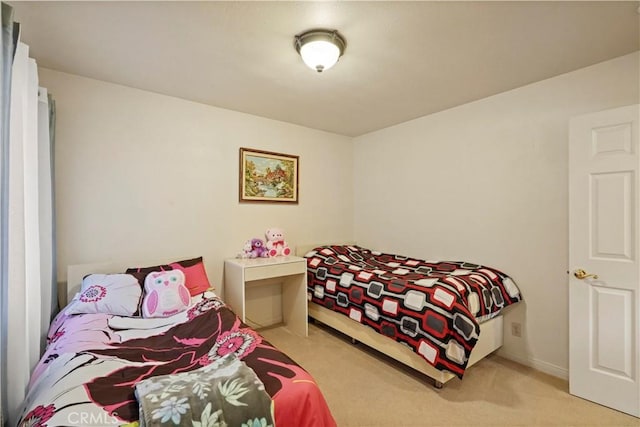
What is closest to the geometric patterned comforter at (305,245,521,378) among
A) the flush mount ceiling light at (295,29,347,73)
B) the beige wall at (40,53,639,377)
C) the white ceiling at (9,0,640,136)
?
the beige wall at (40,53,639,377)

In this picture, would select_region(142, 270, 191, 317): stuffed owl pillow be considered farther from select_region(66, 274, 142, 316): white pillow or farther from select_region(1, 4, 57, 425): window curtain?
select_region(1, 4, 57, 425): window curtain

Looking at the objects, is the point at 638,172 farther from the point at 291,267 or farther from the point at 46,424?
the point at 46,424

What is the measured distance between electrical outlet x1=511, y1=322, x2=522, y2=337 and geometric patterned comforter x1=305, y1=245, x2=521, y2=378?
0.25m

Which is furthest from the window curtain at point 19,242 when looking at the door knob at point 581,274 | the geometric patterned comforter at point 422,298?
the door knob at point 581,274

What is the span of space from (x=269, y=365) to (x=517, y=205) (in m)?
2.38

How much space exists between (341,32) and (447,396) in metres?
2.47

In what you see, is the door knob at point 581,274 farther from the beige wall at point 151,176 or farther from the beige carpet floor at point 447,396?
the beige wall at point 151,176

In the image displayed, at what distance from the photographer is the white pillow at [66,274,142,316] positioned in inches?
74.7

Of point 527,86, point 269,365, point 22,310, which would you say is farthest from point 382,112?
point 22,310

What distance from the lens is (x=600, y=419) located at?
5.79 ft

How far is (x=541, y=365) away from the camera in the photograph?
2336mm

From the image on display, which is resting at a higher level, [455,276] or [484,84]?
[484,84]

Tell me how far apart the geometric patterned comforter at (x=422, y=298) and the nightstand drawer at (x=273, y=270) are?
0.23 m
